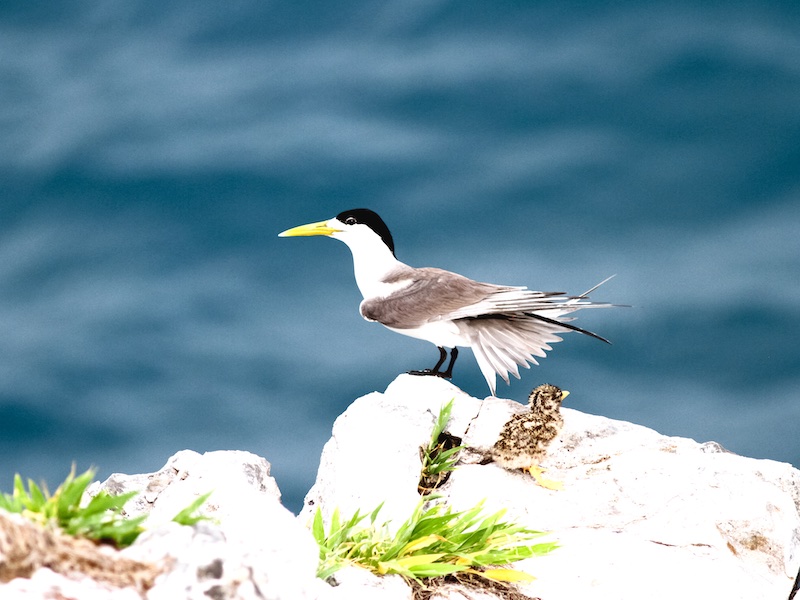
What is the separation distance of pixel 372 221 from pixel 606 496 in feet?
9.85

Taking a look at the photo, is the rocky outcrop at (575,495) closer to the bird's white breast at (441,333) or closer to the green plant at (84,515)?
the bird's white breast at (441,333)

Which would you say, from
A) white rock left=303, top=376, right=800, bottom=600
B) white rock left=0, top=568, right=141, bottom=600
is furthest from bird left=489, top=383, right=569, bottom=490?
white rock left=0, top=568, right=141, bottom=600

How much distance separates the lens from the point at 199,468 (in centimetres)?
773

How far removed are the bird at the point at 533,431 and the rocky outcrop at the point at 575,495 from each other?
0.13 meters

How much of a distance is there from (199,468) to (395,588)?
8.45ft

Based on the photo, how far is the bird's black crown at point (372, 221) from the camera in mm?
8648

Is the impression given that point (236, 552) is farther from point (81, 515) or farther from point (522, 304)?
point (522, 304)

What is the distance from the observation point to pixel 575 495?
7.38 metres

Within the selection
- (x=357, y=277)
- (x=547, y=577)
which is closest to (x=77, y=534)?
(x=547, y=577)

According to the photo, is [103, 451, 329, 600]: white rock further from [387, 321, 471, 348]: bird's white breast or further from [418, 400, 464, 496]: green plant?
[387, 321, 471, 348]: bird's white breast

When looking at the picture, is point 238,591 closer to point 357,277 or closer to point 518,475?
point 518,475

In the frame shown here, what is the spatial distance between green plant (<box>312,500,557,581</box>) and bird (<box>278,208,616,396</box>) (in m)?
1.59

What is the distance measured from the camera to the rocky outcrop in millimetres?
6316

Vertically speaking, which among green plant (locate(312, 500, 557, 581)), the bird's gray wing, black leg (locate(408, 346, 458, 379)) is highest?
the bird's gray wing
